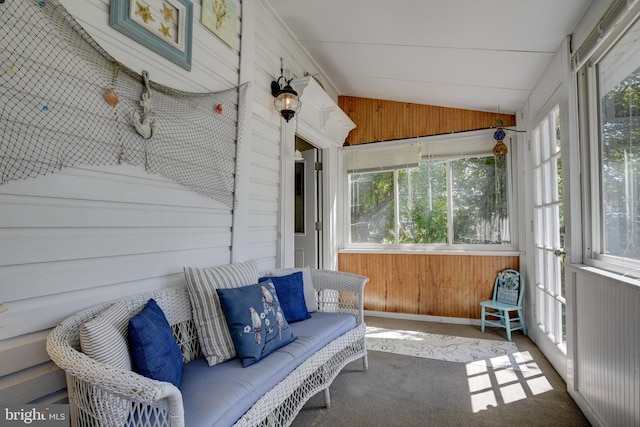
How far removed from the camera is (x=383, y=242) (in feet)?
13.5

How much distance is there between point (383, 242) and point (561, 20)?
8.91 feet

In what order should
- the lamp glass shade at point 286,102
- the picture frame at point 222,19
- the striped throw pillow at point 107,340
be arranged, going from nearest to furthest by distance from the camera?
the striped throw pillow at point 107,340, the picture frame at point 222,19, the lamp glass shade at point 286,102

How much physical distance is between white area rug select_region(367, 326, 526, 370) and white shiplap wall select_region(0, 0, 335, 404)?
165 cm

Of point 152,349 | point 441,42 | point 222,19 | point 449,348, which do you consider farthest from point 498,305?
point 222,19

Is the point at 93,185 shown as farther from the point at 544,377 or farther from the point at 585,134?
the point at 544,377

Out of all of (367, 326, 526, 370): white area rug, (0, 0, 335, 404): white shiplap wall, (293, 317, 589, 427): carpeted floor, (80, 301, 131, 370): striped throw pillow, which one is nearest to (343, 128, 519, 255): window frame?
(367, 326, 526, 370): white area rug

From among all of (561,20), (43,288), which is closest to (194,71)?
(43,288)

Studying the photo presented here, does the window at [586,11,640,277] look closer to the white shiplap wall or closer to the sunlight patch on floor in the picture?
the sunlight patch on floor

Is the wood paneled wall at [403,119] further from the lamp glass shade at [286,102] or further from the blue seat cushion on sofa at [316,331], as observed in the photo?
the blue seat cushion on sofa at [316,331]

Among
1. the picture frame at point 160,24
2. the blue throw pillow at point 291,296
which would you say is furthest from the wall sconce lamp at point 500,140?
the picture frame at point 160,24

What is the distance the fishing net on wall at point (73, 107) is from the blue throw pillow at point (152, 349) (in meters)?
0.67

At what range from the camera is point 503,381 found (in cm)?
233

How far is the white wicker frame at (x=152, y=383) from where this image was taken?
0.92 m

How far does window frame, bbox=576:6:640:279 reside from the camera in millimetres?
1878
